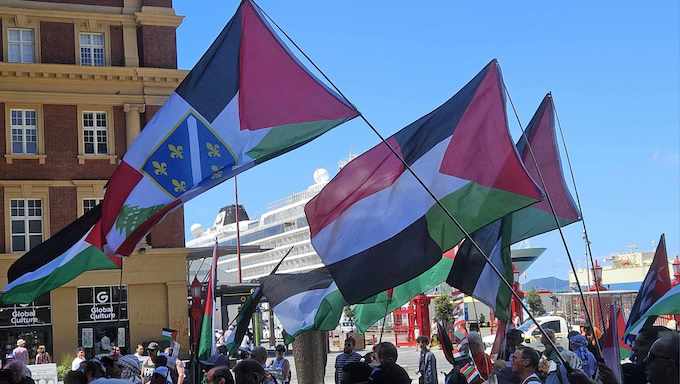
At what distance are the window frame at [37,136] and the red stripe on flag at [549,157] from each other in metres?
29.3

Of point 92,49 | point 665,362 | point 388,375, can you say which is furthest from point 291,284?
point 92,49

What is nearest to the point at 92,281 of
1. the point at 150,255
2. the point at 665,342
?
the point at 150,255

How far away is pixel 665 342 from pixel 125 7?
3749 centimetres

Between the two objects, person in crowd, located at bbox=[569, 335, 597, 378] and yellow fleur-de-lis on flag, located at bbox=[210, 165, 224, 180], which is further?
person in crowd, located at bbox=[569, 335, 597, 378]

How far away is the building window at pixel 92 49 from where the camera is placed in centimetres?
3922

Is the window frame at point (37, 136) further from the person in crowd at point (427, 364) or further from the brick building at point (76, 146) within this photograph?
the person in crowd at point (427, 364)

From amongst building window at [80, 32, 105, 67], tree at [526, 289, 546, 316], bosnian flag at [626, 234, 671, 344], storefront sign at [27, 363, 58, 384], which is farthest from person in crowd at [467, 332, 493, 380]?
tree at [526, 289, 546, 316]

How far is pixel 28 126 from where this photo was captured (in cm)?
3847

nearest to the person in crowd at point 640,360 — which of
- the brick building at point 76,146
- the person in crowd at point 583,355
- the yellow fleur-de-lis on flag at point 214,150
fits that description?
the person in crowd at point 583,355

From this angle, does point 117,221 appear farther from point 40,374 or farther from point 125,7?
point 125,7

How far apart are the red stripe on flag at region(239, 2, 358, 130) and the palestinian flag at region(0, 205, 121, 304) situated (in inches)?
117

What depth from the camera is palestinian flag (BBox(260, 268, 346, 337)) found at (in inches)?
492

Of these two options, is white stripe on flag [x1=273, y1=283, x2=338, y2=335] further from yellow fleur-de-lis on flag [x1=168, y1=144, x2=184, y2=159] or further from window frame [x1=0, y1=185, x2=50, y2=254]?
window frame [x1=0, y1=185, x2=50, y2=254]

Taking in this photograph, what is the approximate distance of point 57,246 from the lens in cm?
1234
